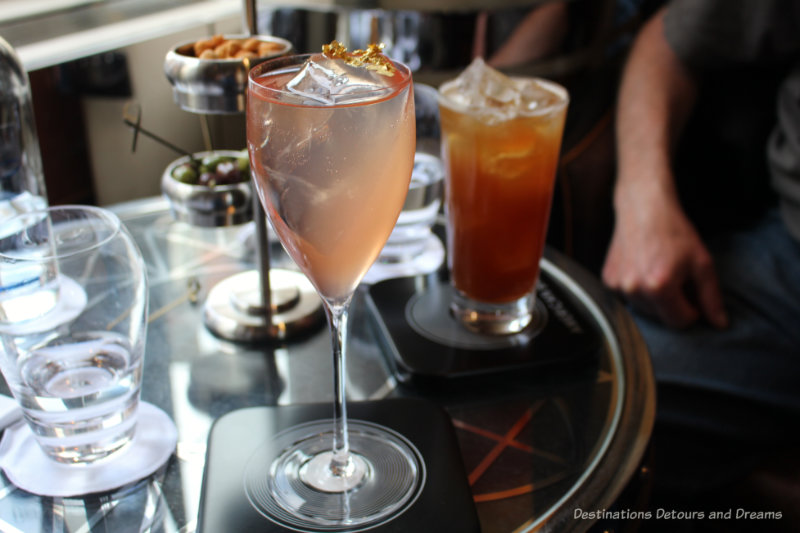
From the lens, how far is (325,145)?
0.48m

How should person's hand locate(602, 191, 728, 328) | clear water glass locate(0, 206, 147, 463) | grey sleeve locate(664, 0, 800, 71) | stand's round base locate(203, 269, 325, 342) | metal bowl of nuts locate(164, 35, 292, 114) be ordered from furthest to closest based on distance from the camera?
grey sleeve locate(664, 0, 800, 71), person's hand locate(602, 191, 728, 328), stand's round base locate(203, 269, 325, 342), metal bowl of nuts locate(164, 35, 292, 114), clear water glass locate(0, 206, 147, 463)

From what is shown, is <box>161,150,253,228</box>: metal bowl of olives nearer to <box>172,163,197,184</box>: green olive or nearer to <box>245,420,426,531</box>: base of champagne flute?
<box>172,163,197,184</box>: green olive

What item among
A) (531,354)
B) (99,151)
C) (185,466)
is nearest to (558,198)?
(531,354)

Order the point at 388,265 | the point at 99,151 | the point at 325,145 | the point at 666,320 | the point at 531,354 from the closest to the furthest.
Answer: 1. the point at 325,145
2. the point at 531,354
3. the point at 388,265
4. the point at 666,320
5. the point at 99,151

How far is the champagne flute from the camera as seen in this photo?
1.57 ft

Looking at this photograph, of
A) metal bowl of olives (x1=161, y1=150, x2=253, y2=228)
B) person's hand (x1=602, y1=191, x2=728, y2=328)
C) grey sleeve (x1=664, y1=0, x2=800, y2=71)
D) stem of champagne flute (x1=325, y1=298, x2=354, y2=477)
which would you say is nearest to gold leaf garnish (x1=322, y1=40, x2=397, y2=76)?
Answer: stem of champagne flute (x1=325, y1=298, x2=354, y2=477)

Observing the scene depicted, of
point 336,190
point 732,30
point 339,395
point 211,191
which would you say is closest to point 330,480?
point 339,395

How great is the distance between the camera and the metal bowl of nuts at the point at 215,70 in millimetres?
679

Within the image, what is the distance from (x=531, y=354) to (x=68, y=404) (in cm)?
42

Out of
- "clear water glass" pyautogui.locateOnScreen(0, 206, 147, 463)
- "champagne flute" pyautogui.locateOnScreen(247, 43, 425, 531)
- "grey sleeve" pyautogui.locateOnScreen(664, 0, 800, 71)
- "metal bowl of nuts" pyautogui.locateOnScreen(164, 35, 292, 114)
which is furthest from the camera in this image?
"grey sleeve" pyautogui.locateOnScreen(664, 0, 800, 71)

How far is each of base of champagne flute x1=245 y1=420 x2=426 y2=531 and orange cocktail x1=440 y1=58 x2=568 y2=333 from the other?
0.77 feet

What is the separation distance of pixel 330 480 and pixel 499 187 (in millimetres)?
344

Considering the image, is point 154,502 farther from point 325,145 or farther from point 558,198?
point 558,198

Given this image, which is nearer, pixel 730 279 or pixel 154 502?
pixel 154 502
